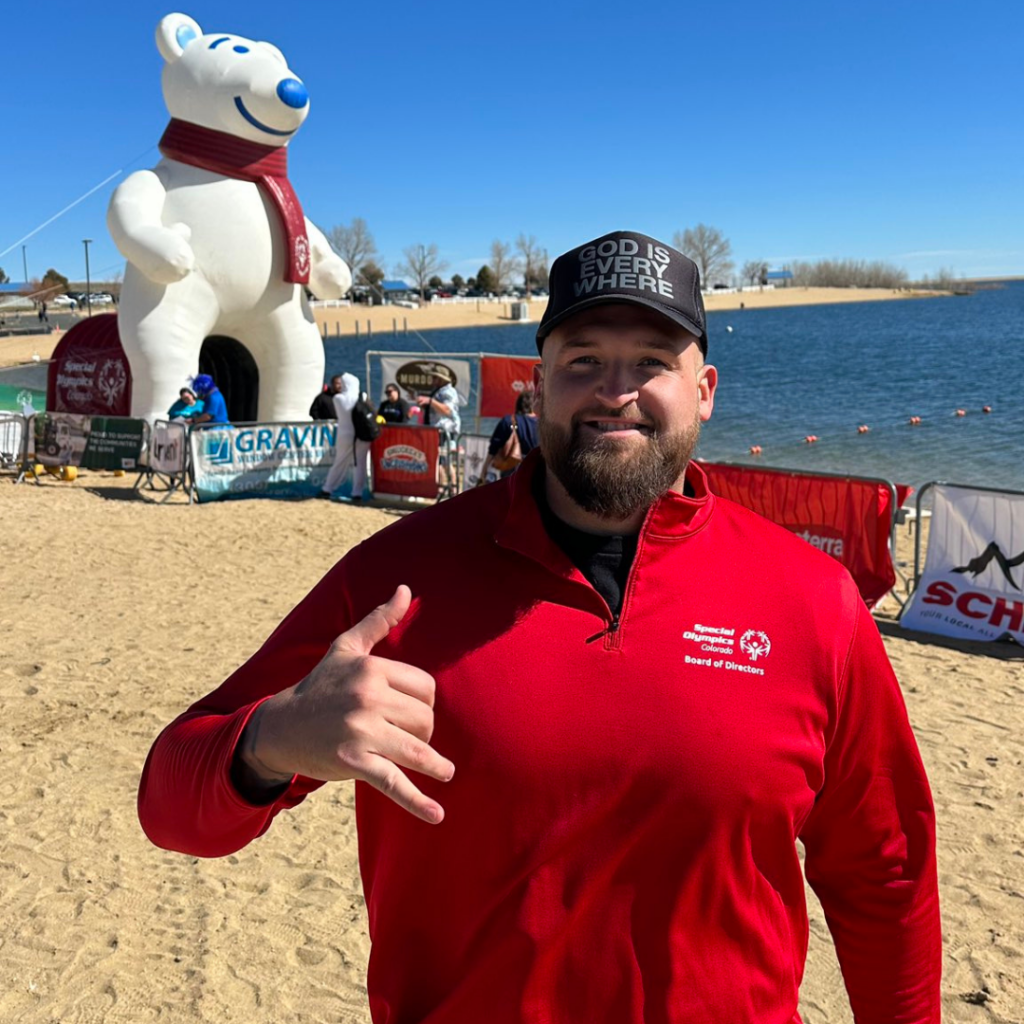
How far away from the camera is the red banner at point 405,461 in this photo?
1372cm

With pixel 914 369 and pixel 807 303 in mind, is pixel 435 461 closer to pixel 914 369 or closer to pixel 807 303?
pixel 914 369

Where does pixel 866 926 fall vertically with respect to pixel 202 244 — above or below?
below

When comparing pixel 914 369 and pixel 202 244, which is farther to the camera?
pixel 914 369

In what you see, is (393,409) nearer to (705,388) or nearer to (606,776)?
(705,388)

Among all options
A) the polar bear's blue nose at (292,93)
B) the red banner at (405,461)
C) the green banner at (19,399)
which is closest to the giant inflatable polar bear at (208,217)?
the polar bear's blue nose at (292,93)

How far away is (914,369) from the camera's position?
44.9 meters

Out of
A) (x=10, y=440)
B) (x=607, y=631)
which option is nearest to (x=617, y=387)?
(x=607, y=631)

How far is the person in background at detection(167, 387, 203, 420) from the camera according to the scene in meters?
14.3

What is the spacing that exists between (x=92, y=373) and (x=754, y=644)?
1609 centimetres

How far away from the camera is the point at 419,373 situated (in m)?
17.2

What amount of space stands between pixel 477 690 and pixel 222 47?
48.8ft

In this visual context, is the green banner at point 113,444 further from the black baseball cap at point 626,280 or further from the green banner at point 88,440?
the black baseball cap at point 626,280

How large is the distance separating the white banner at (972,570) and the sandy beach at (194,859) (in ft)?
0.77

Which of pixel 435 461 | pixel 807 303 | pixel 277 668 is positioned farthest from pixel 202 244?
pixel 807 303
